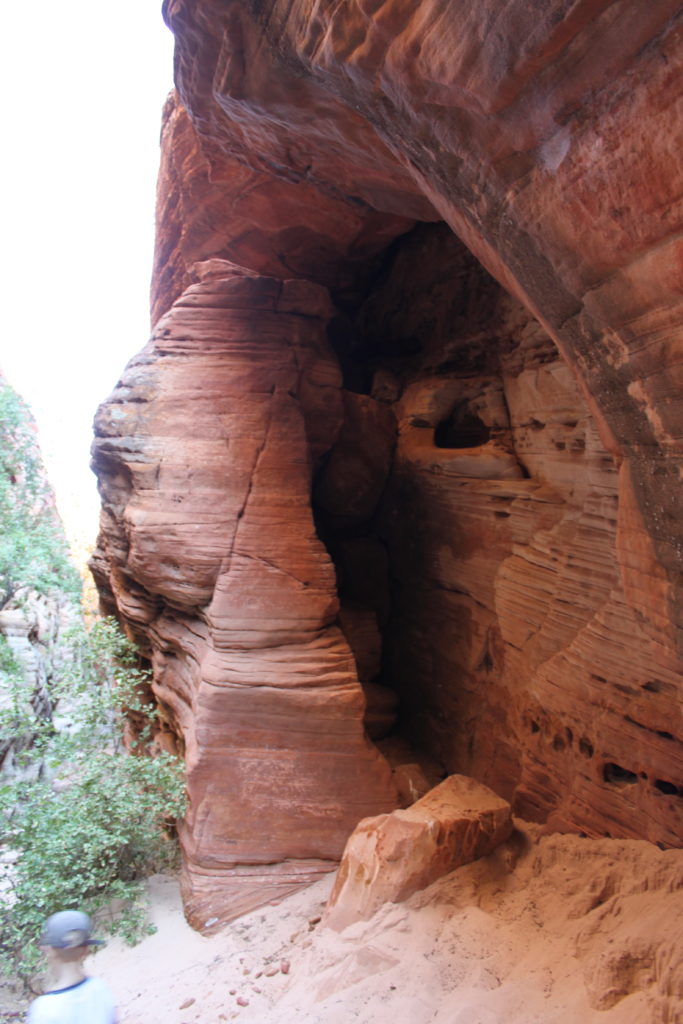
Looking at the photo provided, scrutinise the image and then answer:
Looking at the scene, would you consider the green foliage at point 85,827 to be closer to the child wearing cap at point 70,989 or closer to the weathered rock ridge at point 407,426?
the weathered rock ridge at point 407,426

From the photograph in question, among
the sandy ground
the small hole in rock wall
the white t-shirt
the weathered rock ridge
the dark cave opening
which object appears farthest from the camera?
the dark cave opening

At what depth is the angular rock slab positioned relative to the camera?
4184 millimetres

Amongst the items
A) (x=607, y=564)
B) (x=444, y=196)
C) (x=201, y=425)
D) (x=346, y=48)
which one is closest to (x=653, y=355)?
(x=444, y=196)

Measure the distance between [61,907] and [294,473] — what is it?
4.40 m

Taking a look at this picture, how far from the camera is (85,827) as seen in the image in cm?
511

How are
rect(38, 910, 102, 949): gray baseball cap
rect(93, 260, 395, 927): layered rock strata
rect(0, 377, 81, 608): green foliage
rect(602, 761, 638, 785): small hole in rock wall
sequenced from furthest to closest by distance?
rect(0, 377, 81, 608): green foliage
rect(93, 260, 395, 927): layered rock strata
rect(602, 761, 638, 785): small hole in rock wall
rect(38, 910, 102, 949): gray baseball cap

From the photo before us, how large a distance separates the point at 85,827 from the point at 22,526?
3.82 m

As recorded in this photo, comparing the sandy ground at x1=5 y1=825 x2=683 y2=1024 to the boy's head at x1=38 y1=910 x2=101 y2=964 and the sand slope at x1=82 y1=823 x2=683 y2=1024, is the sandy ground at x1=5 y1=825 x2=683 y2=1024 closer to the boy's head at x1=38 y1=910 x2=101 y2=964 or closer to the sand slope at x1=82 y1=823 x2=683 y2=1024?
the sand slope at x1=82 y1=823 x2=683 y2=1024

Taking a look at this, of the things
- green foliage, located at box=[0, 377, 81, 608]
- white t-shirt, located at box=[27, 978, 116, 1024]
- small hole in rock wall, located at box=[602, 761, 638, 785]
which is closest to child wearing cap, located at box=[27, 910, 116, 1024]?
white t-shirt, located at box=[27, 978, 116, 1024]

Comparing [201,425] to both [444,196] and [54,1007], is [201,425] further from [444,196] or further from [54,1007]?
[54,1007]

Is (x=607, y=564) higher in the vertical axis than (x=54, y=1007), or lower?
higher

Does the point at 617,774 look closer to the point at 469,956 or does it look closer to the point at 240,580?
the point at 469,956

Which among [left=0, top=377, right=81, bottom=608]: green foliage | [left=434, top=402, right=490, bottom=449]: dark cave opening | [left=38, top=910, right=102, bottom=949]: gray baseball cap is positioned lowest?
[left=38, top=910, right=102, bottom=949]: gray baseball cap

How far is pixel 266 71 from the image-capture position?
3.84m
